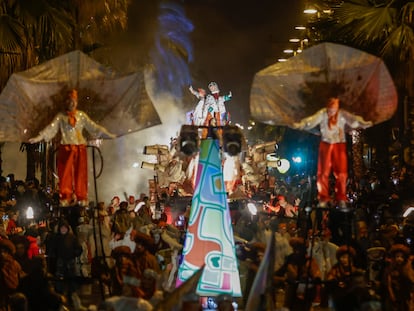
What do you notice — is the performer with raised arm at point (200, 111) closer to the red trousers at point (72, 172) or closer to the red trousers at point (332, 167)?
the red trousers at point (72, 172)

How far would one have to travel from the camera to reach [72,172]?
13906 millimetres

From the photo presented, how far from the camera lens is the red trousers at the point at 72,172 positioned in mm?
13891

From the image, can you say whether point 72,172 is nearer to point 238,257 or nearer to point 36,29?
point 238,257

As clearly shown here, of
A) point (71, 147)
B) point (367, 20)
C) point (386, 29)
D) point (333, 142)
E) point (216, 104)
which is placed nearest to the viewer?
point (333, 142)

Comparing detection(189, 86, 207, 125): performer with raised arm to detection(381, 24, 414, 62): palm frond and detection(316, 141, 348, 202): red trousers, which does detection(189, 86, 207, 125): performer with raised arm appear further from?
detection(316, 141, 348, 202): red trousers

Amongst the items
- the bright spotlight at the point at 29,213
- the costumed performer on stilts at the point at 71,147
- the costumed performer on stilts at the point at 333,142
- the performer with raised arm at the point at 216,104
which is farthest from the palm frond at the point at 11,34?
the costumed performer on stilts at the point at 333,142

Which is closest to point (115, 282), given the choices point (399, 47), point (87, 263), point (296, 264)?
point (296, 264)

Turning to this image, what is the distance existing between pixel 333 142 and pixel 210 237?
225 centimetres

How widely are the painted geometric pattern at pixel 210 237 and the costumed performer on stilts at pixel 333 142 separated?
4.59ft

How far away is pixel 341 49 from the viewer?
13.3 metres

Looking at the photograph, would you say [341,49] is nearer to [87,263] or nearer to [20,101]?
[20,101]

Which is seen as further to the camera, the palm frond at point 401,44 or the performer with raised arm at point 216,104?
the performer with raised arm at point 216,104

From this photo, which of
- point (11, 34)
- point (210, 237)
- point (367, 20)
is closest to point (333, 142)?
point (210, 237)

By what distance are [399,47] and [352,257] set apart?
8335 mm
